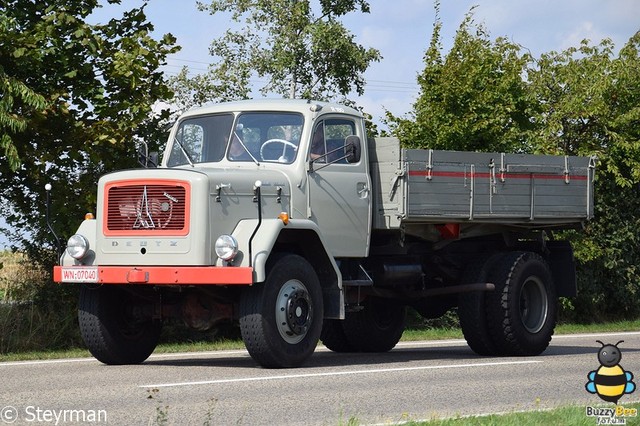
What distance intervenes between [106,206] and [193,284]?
1.50 metres

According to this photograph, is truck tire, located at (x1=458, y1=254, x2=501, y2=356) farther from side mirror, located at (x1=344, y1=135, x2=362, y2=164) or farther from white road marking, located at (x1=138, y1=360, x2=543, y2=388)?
side mirror, located at (x1=344, y1=135, x2=362, y2=164)

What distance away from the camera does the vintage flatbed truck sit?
519 inches

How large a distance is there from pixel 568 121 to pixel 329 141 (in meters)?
16.5

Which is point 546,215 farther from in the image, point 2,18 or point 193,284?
point 2,18

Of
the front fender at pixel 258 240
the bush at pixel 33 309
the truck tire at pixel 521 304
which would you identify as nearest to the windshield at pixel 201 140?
the front fender at pixel 258 240

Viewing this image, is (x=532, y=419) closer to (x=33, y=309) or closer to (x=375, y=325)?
(x=375, y=325)

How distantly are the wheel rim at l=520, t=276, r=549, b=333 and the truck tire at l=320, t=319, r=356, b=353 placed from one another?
2407mm

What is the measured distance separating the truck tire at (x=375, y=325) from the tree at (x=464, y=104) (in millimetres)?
9550

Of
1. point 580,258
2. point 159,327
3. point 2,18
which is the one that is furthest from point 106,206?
point 580,258

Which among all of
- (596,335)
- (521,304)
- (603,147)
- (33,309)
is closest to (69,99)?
(33,309)

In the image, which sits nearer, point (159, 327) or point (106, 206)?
point (106, 206)

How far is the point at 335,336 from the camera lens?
17.4 metres

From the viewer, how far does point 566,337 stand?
21.7 metres

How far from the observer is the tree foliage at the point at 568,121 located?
2720cm
